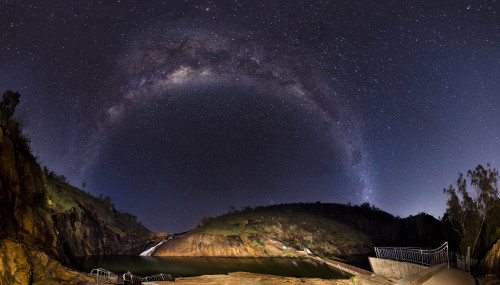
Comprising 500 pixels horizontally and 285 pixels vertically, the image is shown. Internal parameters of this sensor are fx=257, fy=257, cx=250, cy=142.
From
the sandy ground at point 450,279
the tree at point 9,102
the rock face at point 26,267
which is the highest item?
the tree at point 9,102

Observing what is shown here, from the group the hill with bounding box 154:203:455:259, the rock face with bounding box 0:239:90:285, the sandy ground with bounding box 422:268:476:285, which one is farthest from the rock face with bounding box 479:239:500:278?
the hill with bounding box 154:203:455:259

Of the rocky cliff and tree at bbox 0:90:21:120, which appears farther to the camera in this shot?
tree at bbox 0:90:21:120

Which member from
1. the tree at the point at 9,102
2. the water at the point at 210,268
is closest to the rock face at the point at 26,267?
the water at the point at 210,268

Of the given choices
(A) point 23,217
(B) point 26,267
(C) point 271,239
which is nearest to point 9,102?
(A) point 23,217

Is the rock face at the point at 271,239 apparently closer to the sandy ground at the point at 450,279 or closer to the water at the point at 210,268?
the water at the point at 210,268

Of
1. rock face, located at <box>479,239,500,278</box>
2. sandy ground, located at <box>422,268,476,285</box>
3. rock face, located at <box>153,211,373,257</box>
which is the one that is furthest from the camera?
rock face, located at <box>153,211,373,257</box>

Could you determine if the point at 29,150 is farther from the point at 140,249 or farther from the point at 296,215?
the point at 296,215

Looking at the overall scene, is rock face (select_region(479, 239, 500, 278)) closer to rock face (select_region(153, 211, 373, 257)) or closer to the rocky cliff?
the rocky cliff

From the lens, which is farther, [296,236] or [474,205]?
[296,236]

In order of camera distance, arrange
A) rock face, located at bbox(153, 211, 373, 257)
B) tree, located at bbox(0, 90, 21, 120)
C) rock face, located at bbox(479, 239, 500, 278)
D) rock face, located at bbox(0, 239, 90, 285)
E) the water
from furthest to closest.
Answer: rock face, located at bbox(153, 211, 373, 257) < the water < tree, located at bbox(0, 90, 21, 120) < rock face, located at bbox(479, 239, 500, 278) < rock face, located at bbox(0, 239, 90, 285)

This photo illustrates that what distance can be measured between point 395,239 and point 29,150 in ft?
291

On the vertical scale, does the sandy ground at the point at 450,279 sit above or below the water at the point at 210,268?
above

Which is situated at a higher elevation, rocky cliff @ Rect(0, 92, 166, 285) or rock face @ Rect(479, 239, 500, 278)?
rocky cliff @ Rect(0, 92, 166, 285)

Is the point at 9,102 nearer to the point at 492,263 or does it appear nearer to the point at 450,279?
the point at 450,279
